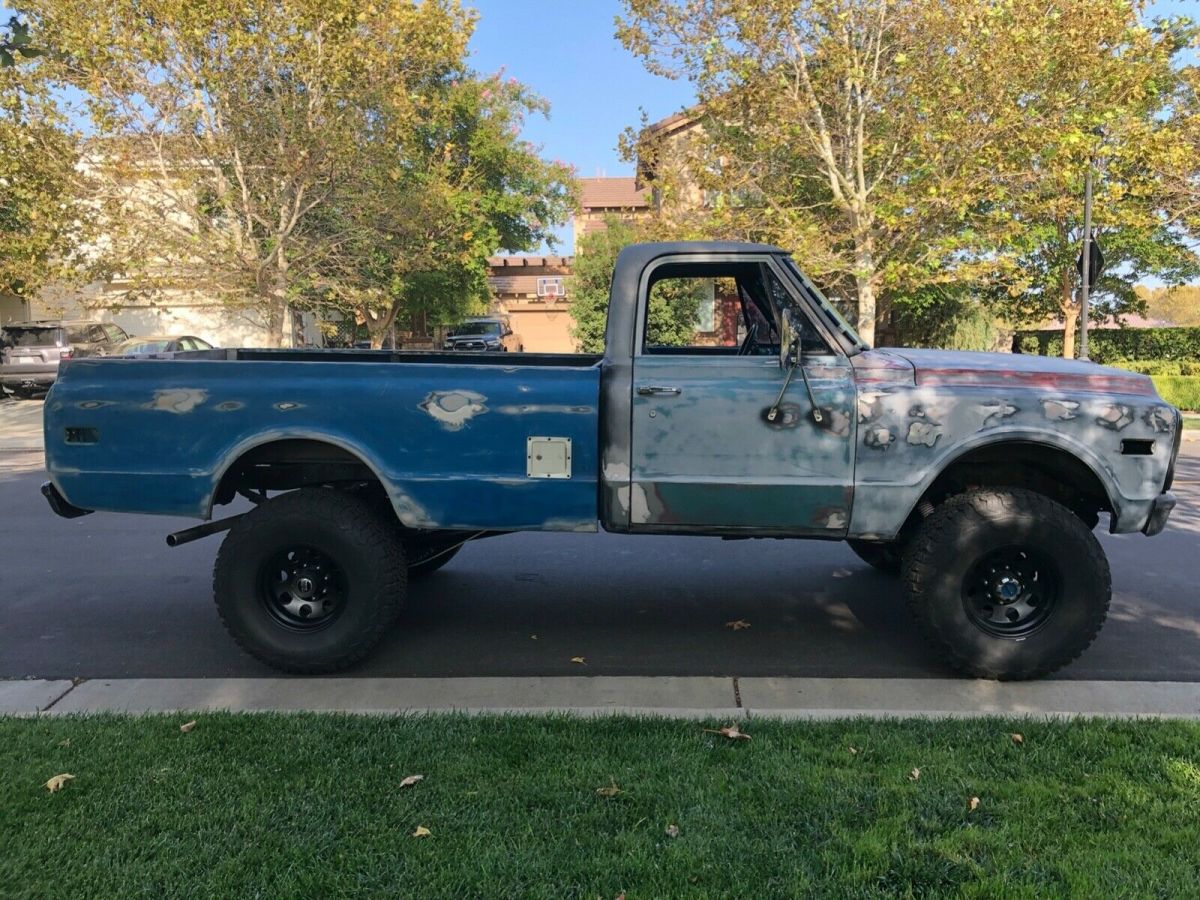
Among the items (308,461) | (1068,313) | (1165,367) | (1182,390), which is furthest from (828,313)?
(1165,367)

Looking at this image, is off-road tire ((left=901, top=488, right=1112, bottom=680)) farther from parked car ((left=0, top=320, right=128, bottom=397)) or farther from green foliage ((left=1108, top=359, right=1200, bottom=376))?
parked car ((left=0, top=320, right=128, bottom=397))

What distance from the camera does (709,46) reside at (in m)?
14.2

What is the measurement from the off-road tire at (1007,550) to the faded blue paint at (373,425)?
174 centimetres

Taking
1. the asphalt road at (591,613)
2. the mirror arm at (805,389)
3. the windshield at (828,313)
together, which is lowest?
the asphalt road at (591,613)

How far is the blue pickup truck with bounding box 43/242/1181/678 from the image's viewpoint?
422 cm

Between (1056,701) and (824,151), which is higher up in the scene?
(824,151)

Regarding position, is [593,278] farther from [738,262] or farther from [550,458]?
[550,458]

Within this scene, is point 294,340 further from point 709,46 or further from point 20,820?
point 20,820

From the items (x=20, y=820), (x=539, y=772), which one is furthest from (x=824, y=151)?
(x=20, y=820)

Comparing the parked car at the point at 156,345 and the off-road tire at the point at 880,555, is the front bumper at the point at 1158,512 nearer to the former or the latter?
the off-road tire at the point at 880,555

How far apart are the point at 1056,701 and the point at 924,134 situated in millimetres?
11448

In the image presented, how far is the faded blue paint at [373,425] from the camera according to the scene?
14.1 feet

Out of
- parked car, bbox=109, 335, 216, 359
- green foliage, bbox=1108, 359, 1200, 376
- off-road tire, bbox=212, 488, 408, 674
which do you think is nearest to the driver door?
off-road tire, bbox=212, 488, 408, 674

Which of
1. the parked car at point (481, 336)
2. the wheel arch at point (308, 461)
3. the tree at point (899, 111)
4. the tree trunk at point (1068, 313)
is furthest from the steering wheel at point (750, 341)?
the parked car at point (481, 336)
